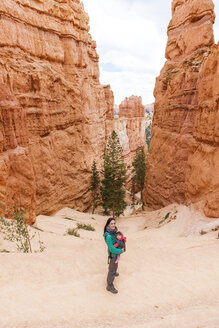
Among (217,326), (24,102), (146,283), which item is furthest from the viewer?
(24,102)

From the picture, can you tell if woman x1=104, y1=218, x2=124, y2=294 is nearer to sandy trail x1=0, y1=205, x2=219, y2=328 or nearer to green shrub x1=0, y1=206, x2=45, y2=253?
sandy trail x1=0, y1=205, x2=219, y2=328

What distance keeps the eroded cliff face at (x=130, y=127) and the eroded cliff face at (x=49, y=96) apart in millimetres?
21803

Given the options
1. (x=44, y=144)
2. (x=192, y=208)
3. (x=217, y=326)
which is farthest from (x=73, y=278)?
(x=44, y=144)

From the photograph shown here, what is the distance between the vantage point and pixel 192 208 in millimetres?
14555

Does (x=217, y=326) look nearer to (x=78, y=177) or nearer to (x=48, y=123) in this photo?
(x=48, y=123)

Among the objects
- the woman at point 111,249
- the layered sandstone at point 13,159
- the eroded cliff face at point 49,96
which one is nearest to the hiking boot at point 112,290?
the woman at point 111,249

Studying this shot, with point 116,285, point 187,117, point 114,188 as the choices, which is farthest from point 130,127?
point 116,285

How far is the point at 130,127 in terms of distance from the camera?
56.8 metres

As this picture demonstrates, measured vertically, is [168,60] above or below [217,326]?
above

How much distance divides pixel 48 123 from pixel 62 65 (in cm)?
926

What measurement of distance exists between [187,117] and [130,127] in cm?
3987

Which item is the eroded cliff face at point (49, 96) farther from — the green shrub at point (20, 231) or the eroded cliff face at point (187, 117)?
the eroded cliff face at point (187, 117)

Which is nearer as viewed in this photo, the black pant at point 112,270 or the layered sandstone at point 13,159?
the black pant at point 112,270

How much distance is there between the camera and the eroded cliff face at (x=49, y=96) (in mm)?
17234
